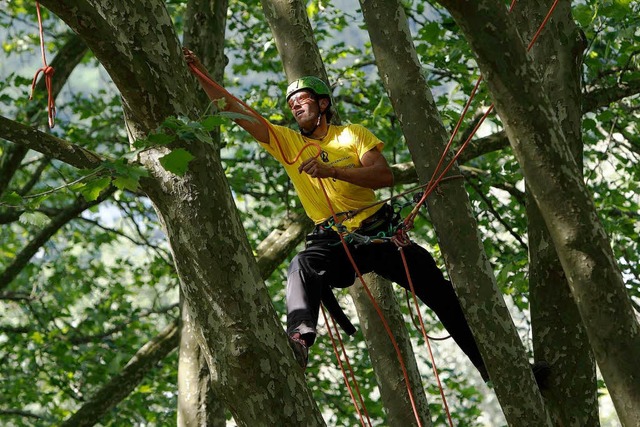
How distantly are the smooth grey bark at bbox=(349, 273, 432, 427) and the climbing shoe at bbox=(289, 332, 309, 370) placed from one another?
1089 mm

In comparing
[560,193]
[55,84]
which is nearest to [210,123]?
[560,193]

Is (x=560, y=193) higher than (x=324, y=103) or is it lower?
lower

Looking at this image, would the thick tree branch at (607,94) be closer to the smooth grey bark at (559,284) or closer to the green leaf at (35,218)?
the smooth grey bark at (559,284)

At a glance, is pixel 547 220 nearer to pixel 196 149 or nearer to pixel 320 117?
pixel 196 149

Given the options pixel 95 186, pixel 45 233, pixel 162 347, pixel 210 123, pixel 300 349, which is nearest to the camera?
pixel 210 123

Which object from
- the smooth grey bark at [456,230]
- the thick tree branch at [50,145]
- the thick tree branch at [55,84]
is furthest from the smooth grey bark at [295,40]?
the thick tree branch at [55,84]

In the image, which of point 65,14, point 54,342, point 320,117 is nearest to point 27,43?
point 54,342

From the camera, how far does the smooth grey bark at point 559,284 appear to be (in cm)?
Result: 339

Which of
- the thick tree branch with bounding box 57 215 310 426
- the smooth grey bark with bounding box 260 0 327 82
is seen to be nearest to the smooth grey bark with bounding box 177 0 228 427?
the smooth grey bark with bounding box 260 0 327 82

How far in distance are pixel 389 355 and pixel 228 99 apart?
1633 millimetres

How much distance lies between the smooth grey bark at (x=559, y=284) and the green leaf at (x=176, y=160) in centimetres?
157

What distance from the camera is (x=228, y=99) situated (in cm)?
377

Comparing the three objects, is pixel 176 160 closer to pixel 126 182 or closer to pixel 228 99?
pixel 126 182

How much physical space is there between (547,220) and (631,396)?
0.52 metres
